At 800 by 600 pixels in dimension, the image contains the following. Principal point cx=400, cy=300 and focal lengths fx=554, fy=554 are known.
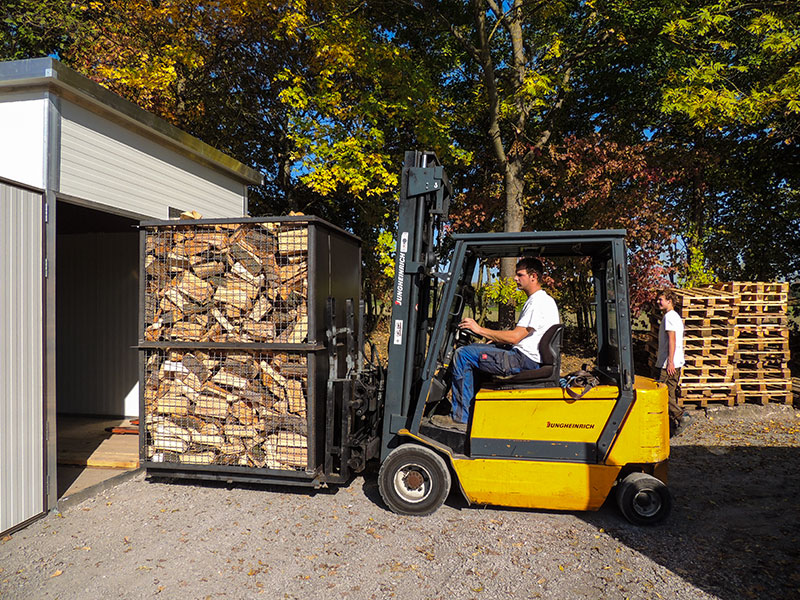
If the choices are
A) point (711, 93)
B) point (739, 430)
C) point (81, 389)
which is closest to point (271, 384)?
point (81, 389)

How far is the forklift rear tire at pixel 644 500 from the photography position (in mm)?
4879

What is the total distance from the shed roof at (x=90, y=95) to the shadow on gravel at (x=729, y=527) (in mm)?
6528

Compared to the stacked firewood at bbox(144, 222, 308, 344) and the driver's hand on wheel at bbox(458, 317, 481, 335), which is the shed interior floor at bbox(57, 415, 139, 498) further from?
the driver's hand on wheel at bbox(458, 317, 481, 335)

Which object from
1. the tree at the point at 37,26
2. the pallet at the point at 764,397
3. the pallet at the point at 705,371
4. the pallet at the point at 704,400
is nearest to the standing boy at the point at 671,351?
the pallet at the point at 704,400

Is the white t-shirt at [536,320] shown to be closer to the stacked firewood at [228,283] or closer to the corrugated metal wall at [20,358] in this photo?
the stacked firewood at [228,283]

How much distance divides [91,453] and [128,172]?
3608 mm

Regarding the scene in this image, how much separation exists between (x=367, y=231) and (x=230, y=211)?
29.0 feet

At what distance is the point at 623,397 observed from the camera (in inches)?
187

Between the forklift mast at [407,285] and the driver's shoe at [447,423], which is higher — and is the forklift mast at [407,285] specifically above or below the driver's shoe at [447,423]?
above

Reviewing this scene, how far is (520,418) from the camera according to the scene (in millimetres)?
4906

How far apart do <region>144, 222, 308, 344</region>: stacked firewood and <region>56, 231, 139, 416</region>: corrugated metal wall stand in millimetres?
4396

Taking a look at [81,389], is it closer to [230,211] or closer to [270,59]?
[230,211]

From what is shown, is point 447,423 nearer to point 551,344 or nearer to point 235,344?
point 551,344

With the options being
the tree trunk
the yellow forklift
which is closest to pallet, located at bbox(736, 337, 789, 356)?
the tree trunk
